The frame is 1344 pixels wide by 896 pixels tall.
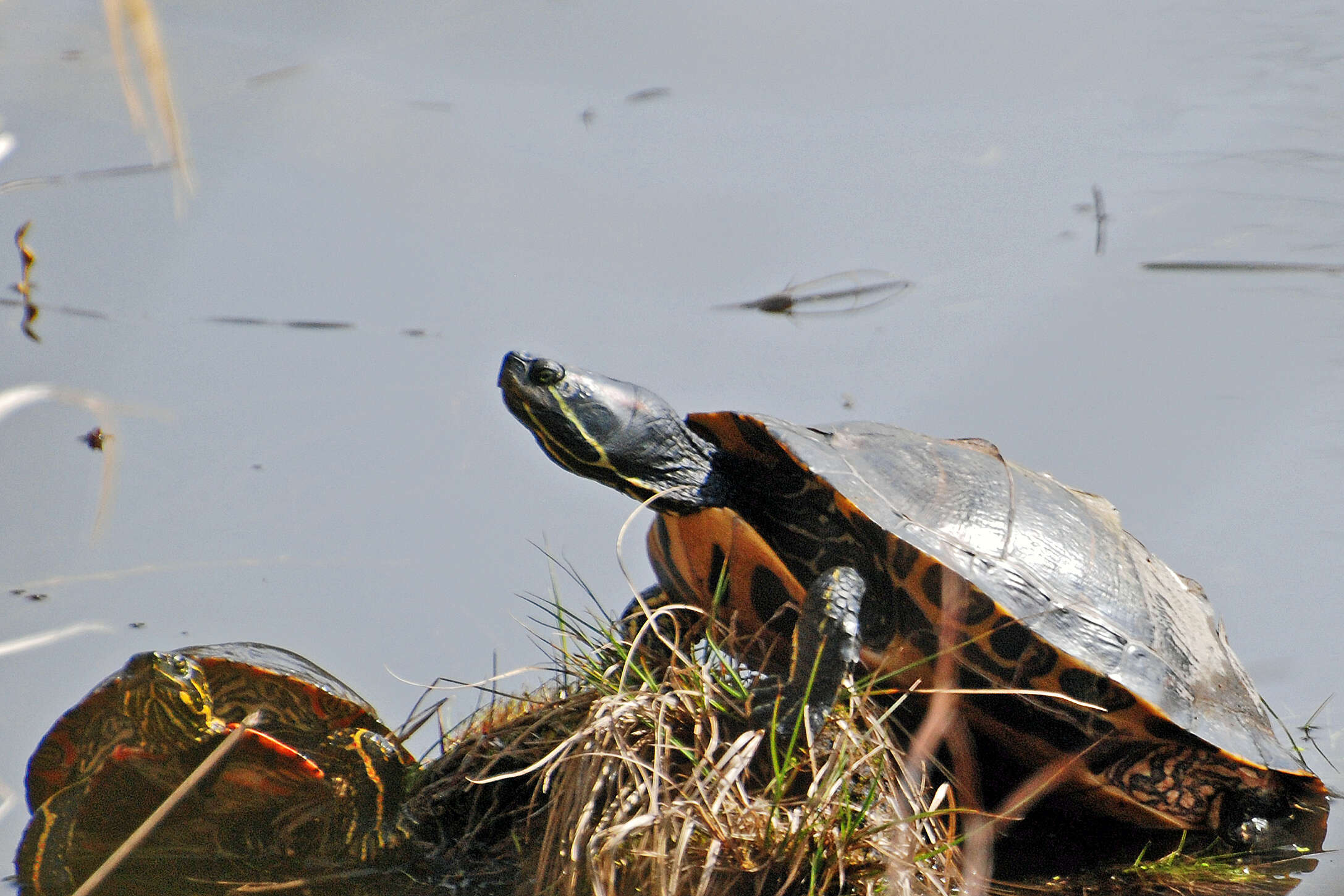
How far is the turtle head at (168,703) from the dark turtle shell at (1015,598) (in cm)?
115

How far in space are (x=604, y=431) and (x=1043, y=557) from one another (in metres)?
1.13

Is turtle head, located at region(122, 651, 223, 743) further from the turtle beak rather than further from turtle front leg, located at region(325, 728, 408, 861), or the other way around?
the turtle beak

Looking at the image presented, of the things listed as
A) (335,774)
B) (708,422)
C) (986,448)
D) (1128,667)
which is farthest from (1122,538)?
(335,774)

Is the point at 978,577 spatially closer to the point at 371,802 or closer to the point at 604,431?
the point at 604,431

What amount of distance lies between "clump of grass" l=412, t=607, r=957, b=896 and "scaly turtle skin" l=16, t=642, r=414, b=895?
0.17m

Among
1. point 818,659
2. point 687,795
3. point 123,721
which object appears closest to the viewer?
point 687,795

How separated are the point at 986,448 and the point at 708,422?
2.71 feet

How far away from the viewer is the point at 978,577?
2.13m

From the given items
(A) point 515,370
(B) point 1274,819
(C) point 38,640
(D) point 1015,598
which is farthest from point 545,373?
(B) point 1274,819

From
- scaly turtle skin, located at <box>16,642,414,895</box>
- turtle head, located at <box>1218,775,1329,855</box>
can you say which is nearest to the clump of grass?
scaly turtle skin, located at <box>16,642,414,895</box>

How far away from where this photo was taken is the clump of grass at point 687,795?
5.71 ft

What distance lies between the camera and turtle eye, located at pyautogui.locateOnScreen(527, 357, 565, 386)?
2494 millimetres

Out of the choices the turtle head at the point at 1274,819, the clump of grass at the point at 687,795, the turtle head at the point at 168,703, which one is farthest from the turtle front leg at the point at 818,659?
the turtle head at the point at 168,703

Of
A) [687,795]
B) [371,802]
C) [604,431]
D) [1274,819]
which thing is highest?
[604,431]
